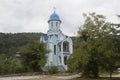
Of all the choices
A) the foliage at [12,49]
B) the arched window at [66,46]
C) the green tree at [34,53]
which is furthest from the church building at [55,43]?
the green tree at [34,53]

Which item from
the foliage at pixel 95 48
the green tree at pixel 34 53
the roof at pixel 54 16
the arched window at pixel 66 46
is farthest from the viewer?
the arched window at pixel 66 46

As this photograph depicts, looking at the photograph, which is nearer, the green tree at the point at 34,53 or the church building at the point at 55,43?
the green tree at the point at 34,53

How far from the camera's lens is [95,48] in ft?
124

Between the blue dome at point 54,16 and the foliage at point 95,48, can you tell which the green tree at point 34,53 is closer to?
the blue dome at point 54,16

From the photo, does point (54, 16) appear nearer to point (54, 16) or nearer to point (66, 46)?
point (54, 16)

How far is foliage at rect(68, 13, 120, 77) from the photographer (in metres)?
36.7

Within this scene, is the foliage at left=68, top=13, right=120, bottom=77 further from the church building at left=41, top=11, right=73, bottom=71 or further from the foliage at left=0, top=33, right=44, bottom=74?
the church building at left=41, top=11, right=73, bottom=71

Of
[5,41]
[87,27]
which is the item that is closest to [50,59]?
[87,27]

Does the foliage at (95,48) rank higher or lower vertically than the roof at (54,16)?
lower

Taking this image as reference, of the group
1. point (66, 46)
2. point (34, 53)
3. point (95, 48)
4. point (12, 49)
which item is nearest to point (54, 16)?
point (66, 46)

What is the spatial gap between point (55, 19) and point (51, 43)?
18.4ft

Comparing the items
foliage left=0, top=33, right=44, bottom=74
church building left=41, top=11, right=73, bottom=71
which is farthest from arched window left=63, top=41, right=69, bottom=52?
foliage left=0, top=33, right=44, bottom=74

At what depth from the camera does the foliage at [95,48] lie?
3672cm

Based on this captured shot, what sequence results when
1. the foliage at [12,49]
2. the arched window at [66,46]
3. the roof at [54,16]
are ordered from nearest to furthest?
the foliage at [12,49] < the roof at [54,16] < the arched window at [66,46]
